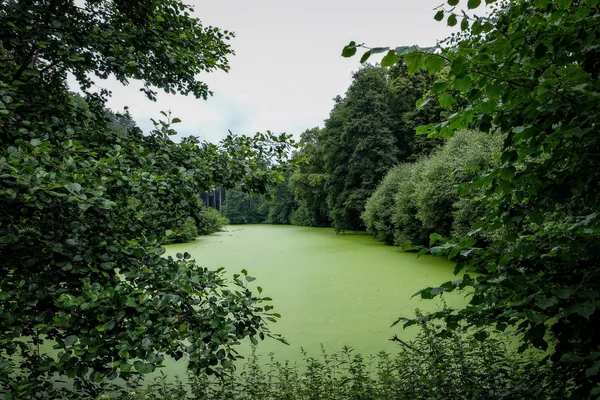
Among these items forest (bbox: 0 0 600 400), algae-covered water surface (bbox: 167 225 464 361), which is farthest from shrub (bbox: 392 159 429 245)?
forest (bbox: 0 0 600 400)

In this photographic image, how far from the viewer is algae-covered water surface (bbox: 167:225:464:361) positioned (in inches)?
134

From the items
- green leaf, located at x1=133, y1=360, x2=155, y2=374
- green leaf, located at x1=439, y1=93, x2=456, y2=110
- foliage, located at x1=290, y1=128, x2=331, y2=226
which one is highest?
foliage, located at x1=290, y1=128, x2=331, y2=226

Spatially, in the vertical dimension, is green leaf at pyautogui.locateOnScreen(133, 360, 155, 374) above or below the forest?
below

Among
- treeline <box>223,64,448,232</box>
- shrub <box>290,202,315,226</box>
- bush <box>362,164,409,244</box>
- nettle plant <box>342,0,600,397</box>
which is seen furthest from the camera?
shrub <box>290,202,315,226</box>

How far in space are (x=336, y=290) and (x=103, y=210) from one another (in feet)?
14.3

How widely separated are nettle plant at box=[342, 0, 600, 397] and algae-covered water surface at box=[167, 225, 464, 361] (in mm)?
1738

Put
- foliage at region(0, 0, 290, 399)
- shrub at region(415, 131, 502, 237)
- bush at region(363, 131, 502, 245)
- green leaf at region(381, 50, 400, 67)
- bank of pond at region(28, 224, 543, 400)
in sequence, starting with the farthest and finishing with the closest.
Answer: shrub at region(415, 131, 502, 237)
bush at region(363, 131, 502, 245)
bank of pond at region(28, 224, 543, 400)
foliage at region(0, 0, 290, 399)
green leaf at region(381, 50, 400, 67)

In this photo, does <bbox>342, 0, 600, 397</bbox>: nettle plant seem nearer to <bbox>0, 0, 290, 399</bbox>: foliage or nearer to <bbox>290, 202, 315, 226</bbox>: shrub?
<bbox>0, 0, 290, 399</bbox>: foliage

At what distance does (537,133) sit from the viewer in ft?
3.00

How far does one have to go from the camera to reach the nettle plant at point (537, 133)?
82 centimetres

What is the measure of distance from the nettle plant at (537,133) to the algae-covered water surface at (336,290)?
1738 mm

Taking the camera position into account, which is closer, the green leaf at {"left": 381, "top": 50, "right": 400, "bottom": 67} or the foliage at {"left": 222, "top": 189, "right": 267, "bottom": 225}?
the green leaf at {"left": 381, "top": 50, "right": 400, "bottom": 67}

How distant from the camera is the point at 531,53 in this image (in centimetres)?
98

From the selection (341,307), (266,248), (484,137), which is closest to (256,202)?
(266,248)
